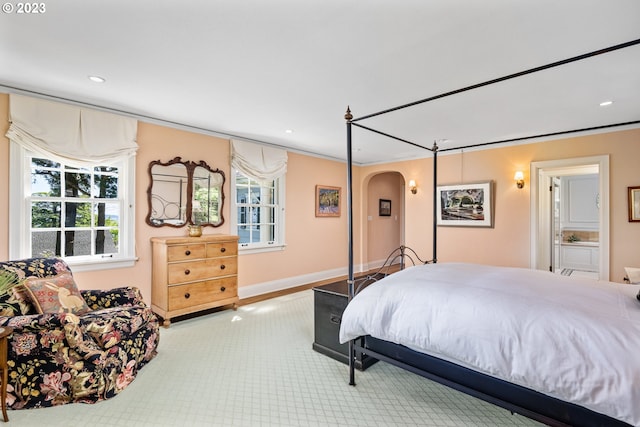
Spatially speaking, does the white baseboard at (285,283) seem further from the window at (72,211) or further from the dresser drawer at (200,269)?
the window at (72,211)

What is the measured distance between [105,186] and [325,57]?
3.05 m

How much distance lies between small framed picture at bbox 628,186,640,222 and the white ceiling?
0.86 m

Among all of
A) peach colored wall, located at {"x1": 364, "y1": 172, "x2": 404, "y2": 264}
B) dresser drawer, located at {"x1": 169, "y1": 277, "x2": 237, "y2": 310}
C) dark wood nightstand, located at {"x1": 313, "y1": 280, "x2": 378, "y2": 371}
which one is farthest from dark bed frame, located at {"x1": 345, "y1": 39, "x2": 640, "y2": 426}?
peach colored wall, located at {"x1": 364, "y1": 172, "x2": 404, "y2": 264}

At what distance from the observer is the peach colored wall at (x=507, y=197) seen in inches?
161

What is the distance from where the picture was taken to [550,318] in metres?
1.57

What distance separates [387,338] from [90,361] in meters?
2.10

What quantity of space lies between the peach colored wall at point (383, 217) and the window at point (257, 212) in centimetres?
246

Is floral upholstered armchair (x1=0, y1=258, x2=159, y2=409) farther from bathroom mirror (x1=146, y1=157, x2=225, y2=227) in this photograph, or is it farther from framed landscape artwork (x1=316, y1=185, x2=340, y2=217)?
framed landscape artwork (x1=316, y1=185, x2=340, y2=217)

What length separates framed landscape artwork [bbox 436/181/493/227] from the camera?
17.1 feet

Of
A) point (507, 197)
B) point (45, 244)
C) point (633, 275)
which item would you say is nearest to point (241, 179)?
point (45, 244)

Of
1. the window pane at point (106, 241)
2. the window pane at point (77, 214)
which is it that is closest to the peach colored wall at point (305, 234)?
the window pane at point (106, 241)

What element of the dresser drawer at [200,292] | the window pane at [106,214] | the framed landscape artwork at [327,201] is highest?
the framed landscape artwork at [327,201]

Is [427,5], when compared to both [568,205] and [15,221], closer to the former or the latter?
[15,221]

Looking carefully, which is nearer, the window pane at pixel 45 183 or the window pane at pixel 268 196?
the window pane at pixel 45 183
